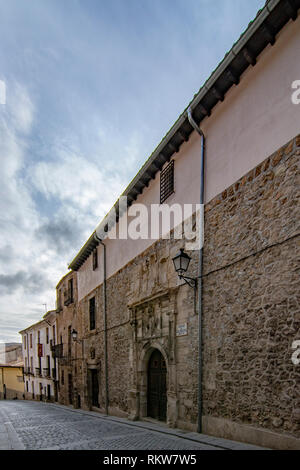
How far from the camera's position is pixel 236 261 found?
19.7 ft

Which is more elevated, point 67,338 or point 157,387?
point 157,387

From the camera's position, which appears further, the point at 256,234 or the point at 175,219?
the point at 175,219

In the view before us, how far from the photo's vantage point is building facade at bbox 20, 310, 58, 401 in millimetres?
26047

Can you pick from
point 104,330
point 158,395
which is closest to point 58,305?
point 104,330

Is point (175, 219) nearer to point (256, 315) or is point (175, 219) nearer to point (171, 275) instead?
point (171, 275)

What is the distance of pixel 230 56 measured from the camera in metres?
5.95

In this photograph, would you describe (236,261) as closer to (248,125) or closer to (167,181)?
(248,125)

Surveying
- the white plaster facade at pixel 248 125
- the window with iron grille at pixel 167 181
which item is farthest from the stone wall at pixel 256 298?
the window with iron grille at pixel 167 181

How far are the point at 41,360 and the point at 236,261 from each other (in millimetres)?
27883

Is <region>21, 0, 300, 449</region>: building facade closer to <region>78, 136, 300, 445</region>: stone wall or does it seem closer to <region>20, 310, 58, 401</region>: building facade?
<region>78, 136, 300, 445</region>: stone wall

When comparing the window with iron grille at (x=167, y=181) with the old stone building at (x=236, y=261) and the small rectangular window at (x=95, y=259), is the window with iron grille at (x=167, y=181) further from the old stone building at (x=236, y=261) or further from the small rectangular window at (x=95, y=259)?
the small rectangular window at (x=95, y=259)

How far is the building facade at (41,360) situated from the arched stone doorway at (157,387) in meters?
15.3

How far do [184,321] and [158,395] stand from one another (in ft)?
8.90

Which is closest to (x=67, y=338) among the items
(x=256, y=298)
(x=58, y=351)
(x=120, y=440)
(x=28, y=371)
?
(x=58, y=351)
